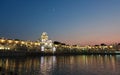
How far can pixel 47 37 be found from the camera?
180 m

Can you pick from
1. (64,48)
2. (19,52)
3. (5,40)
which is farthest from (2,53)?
(64,48)

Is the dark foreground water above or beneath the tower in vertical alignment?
beneath

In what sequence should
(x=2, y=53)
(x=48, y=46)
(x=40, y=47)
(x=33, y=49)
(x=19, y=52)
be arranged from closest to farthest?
1. (x=2, y=53)
2. (x=19, y=52)
3. (x=33, y=49)
4. (x=40, y=47)
5. (x=48, y=46)

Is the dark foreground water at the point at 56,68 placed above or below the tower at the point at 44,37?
below

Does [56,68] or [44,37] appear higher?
[44,37]

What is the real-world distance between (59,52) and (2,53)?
90.0 m

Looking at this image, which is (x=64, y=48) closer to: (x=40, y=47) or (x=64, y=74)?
(x=40, y=47)

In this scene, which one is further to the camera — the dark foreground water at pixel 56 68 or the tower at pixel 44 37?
the tower at pixel 44 37

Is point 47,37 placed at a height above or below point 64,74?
above

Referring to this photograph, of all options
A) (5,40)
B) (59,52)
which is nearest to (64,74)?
(5,40)

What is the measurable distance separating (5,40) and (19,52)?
60.8 feet

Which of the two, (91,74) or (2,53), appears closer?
(91,74)

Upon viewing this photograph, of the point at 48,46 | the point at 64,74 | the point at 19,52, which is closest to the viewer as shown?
the point at 64,74

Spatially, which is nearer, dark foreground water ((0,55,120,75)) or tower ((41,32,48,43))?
dark foreground water ((0,55,120,75))
